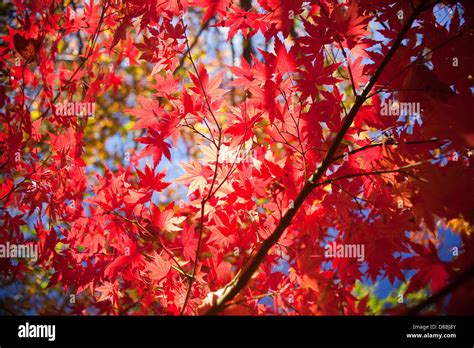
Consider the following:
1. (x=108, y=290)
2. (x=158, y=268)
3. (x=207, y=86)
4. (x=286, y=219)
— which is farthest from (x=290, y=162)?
(x=108, y=290)

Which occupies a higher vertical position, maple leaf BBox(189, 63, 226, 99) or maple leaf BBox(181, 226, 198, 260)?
maple leaf BBox(189, 63, 226, 99)

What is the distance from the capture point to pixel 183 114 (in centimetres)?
140

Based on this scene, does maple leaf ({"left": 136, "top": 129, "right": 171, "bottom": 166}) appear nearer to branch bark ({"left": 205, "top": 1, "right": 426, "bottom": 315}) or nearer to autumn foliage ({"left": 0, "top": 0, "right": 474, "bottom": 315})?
autumn foliage ({"left": 0, "top": 0, "right": 474, "bottom": 315})

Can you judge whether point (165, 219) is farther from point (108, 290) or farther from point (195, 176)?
point (108, 290)

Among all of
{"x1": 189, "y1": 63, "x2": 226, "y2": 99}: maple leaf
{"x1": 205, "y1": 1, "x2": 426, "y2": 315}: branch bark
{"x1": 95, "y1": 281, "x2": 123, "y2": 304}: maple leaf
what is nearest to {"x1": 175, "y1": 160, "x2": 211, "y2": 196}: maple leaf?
{"x1": 189, "y1": 63, "x2": 226, "y2": 99}: maple leaf

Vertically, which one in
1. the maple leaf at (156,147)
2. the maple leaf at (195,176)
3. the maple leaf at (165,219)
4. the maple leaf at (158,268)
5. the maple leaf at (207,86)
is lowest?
the maple leaf at (158,268)

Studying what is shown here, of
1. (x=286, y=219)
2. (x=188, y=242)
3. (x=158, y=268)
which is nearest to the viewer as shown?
(x=286, y=219)

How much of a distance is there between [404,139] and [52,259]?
1.71m

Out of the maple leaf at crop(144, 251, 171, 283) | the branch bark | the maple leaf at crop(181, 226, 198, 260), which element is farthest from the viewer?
the maple leaf at crop(181, 226, 198, 260)

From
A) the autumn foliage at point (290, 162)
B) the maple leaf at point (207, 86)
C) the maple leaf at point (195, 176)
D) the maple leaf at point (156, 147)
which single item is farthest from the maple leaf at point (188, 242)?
Result: the maple leaf at point (207, 86)

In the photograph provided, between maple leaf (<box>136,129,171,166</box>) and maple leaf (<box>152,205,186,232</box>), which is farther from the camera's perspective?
maple leaf (<box>152,205,186,232</box>)

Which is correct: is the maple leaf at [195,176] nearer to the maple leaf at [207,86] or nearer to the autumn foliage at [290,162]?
the autumn foliage at [290,162]

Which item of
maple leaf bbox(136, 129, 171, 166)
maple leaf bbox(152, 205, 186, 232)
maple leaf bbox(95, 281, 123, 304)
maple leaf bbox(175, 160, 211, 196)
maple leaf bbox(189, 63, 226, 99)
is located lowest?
maple leaf bbox(95, 281, 123, 304)
